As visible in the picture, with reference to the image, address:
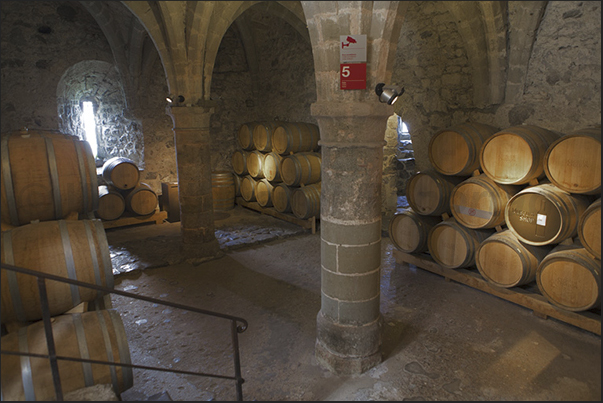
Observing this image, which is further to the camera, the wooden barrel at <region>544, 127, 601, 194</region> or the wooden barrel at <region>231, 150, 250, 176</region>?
the wooden barrel at <region>231, 150, 250, 176</region>

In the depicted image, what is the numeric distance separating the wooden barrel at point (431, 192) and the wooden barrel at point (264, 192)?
11.9ft

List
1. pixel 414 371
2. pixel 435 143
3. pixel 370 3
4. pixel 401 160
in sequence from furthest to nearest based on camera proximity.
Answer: pixel 401 160, pixel 435 143, pixel 414 371, pixel 370 3

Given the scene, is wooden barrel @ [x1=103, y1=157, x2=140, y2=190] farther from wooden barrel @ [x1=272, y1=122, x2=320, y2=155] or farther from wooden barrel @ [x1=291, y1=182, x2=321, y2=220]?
wooden barrel @ [x1=291, y1=182, x2=321, y2=220]

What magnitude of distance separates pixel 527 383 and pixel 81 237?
358 cm

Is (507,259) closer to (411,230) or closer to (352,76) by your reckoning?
(411,230)

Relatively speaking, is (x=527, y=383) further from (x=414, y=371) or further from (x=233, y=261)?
(x=233, y=261)

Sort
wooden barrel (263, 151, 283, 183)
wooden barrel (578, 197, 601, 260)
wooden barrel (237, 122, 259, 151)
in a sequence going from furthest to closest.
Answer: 1. wooden barrel (237, 122, 259, 151)
2. wooden barrel (263, 151, 283, 183)
3. wooden barrel (578, 197, 601, 260)

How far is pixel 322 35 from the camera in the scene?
9.72 ft

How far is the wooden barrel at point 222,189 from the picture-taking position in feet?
29.6

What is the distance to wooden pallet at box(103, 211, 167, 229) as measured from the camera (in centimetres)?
750

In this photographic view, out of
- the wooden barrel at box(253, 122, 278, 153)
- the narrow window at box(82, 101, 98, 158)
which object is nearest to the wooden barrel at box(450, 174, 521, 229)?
the wooden barrel at box(253, 122, 278, 153)

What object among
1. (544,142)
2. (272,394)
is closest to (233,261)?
(272,394)

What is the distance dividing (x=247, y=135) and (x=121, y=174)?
8.77 feet

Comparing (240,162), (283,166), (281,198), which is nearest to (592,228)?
(283,166)
